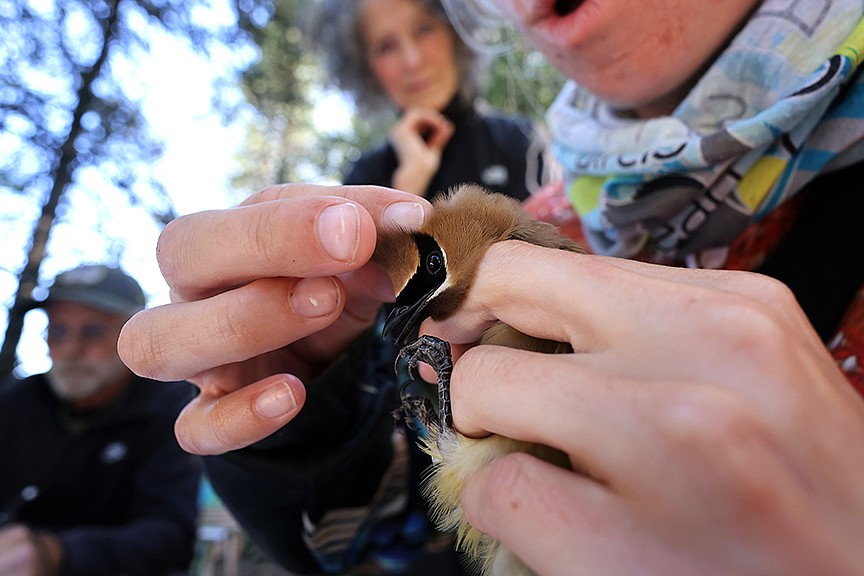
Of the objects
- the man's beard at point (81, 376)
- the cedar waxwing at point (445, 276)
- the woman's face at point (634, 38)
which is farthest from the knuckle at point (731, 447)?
the man's beard at point (81, 376)

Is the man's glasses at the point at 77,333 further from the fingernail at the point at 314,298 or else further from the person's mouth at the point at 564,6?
the person's mouth at the point at 564,6

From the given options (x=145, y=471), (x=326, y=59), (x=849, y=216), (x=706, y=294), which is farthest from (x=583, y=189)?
(x=145, y=471)

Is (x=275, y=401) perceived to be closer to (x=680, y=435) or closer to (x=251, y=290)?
(x=251, y=290)

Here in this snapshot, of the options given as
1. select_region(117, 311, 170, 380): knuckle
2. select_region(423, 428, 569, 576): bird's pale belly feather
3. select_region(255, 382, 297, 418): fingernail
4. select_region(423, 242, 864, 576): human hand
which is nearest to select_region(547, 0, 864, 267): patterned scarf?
select_region(423, 242, 864, 576): human hand

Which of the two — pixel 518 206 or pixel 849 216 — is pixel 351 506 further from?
pixel 849 216

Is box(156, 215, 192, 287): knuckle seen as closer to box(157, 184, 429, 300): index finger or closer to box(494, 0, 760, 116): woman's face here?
box(157, 184, 429, 300): index finger

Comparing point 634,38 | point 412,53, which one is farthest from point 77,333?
point 634,38
